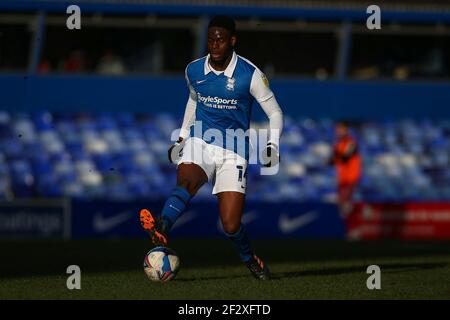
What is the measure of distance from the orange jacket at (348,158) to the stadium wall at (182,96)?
187 inches

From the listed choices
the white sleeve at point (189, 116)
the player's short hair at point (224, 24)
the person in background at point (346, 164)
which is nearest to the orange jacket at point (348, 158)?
the person in background at point (346, 164)

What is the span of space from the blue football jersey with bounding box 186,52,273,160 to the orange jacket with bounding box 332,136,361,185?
10.2m

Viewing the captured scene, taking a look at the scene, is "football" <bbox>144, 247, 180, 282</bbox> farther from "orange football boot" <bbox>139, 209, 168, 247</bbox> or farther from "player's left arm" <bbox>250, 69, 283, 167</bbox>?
"player's left arm" <bbox>250, 69, 283, 167</bbox>

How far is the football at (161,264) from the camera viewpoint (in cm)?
942

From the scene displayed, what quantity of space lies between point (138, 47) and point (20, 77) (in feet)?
9.62

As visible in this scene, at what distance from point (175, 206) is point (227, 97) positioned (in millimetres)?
1200

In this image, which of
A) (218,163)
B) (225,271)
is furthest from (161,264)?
(225,271)

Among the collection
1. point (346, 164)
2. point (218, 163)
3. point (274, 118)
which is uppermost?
→ point (346, 164)

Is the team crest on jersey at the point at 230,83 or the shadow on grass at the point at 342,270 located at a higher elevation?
the team crest on jersey at the point at 230,83

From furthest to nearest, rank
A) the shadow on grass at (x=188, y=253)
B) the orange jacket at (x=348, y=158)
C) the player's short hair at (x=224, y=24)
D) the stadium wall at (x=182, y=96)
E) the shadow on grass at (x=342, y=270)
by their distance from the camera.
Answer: the stadium wall at (x=182, y=96) → the orange jacket at (x=348, y=158) → the shadow on grass at (x=188, y=253) → the shadow on grass at (x=342, y=270) → the player's short hair at (x=224, y=24)

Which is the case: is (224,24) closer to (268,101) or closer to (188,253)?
(268,101)

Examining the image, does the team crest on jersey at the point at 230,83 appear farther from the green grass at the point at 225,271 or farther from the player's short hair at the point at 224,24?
the green grass at the point at 225,271

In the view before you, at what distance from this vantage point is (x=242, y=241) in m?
9.93

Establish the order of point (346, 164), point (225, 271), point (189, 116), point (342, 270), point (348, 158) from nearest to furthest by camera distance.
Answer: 1. point (189, 116)
2. point (225, 271)
3. point (342, 270)
4. point (348, 158)
5. point (346, 164)
